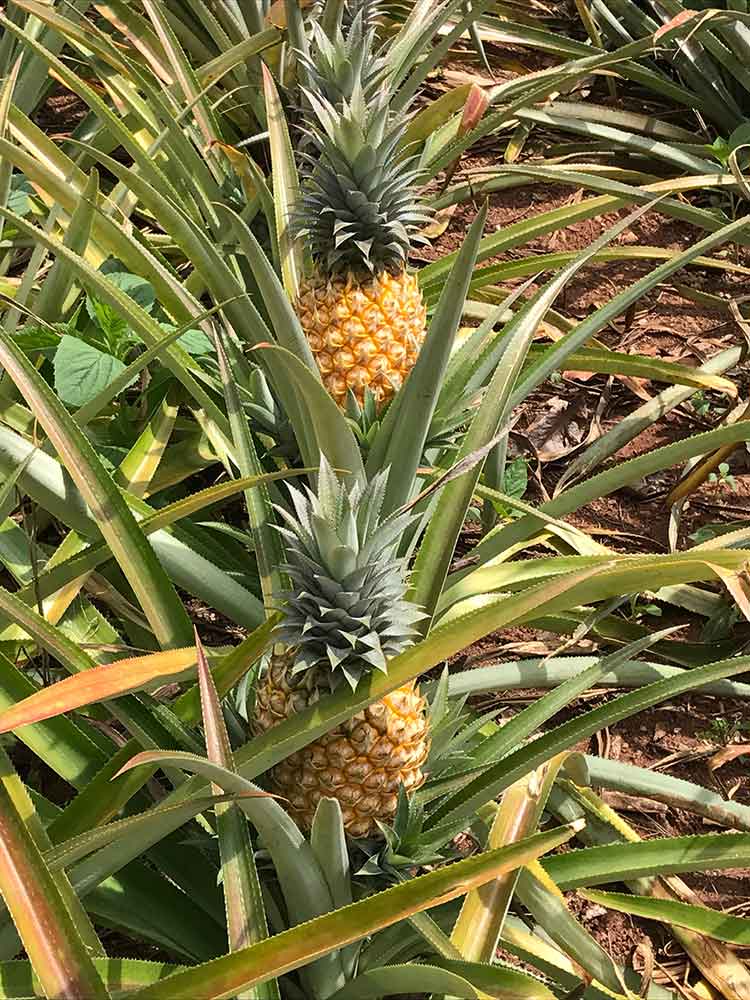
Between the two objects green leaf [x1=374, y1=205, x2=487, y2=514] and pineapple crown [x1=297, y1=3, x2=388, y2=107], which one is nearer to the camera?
green leaf [x1=374, y1=205, x2=487, y2=514]

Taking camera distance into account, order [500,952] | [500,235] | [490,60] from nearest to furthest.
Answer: [500,952] < [500,235] < [490,60]

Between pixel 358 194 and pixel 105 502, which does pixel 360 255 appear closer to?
pixel 358 194

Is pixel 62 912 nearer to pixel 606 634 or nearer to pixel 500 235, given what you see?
pixel 606 634

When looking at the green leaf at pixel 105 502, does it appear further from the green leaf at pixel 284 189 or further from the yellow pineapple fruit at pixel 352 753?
the green leaf at pixel 284 189

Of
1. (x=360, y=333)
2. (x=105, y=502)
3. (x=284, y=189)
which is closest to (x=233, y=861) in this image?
(x=105, y=502)

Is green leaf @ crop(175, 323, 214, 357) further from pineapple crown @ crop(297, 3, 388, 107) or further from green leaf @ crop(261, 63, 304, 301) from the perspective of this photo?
pineapple crown @ crop(297, 3, 388, 107)

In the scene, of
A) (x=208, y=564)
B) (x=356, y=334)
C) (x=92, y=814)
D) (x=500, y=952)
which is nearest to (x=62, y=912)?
(x=92, y=814)

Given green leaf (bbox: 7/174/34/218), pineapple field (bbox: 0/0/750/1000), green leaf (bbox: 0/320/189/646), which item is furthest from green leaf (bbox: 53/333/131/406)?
green leaf (bbox: 7/174/34/218)
